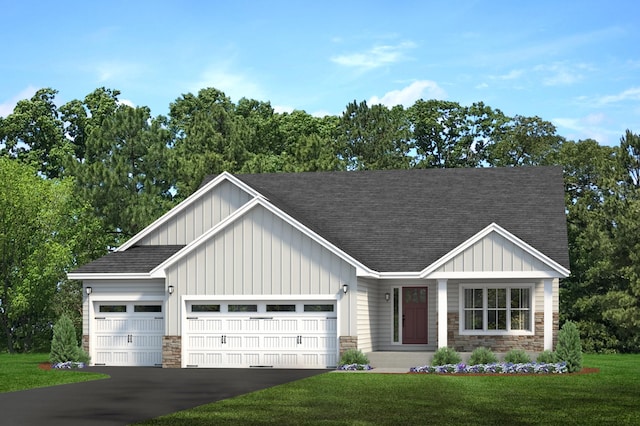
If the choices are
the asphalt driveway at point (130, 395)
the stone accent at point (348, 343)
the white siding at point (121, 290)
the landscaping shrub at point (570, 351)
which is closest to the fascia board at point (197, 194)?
the white siding at point (121, 290)

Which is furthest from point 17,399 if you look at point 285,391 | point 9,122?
point 9,122

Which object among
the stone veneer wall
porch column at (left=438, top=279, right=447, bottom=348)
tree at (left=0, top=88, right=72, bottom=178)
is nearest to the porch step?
porch column at (left=438, top=279, right=447, bottom=348)

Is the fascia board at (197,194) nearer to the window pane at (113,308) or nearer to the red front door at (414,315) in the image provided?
the window pane at (113,308)

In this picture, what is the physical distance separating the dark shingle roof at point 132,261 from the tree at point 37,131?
29224mm

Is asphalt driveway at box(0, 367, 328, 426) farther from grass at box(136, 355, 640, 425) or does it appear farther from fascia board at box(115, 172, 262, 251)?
fascia board at box(115, 172, 262, 251)

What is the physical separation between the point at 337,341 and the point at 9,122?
3965cm

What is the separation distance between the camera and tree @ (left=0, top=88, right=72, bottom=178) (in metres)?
63.1

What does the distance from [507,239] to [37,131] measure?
1650 inches

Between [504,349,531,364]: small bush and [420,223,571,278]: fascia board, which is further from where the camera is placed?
[420,223,571,278]: fascia board

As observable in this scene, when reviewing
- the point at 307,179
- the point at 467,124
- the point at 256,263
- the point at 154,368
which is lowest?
the point at 154,368

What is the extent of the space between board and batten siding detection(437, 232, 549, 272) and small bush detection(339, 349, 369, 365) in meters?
4.05

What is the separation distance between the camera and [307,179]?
3909 centimetres

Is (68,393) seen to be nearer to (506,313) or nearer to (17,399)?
(17,399)

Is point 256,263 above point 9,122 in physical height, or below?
below
